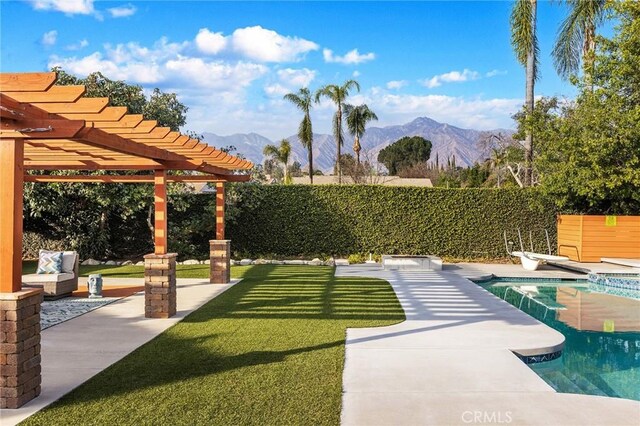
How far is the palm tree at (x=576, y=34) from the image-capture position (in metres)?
21.3

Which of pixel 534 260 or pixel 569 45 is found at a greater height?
pixel 569 45

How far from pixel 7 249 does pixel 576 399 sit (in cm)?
517

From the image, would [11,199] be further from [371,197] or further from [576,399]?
[371,197]

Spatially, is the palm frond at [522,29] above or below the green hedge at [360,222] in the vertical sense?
above

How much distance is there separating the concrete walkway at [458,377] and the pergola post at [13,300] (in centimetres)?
277

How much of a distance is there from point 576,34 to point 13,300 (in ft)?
76.9

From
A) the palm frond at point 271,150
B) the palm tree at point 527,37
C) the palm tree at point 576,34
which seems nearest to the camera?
the palm tree at point 527,37

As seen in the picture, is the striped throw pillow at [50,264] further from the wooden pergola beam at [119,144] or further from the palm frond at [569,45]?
the palm frond at [569,45]

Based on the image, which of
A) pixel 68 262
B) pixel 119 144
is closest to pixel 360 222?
pixel 68 262

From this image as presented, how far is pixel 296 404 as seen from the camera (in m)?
4.52

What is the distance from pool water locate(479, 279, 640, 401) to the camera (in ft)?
19.5

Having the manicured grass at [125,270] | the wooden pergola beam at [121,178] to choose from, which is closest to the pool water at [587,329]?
the wooden pergola beam at [121,178]

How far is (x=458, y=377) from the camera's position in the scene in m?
5.34

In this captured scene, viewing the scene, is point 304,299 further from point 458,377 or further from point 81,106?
point 81,106
